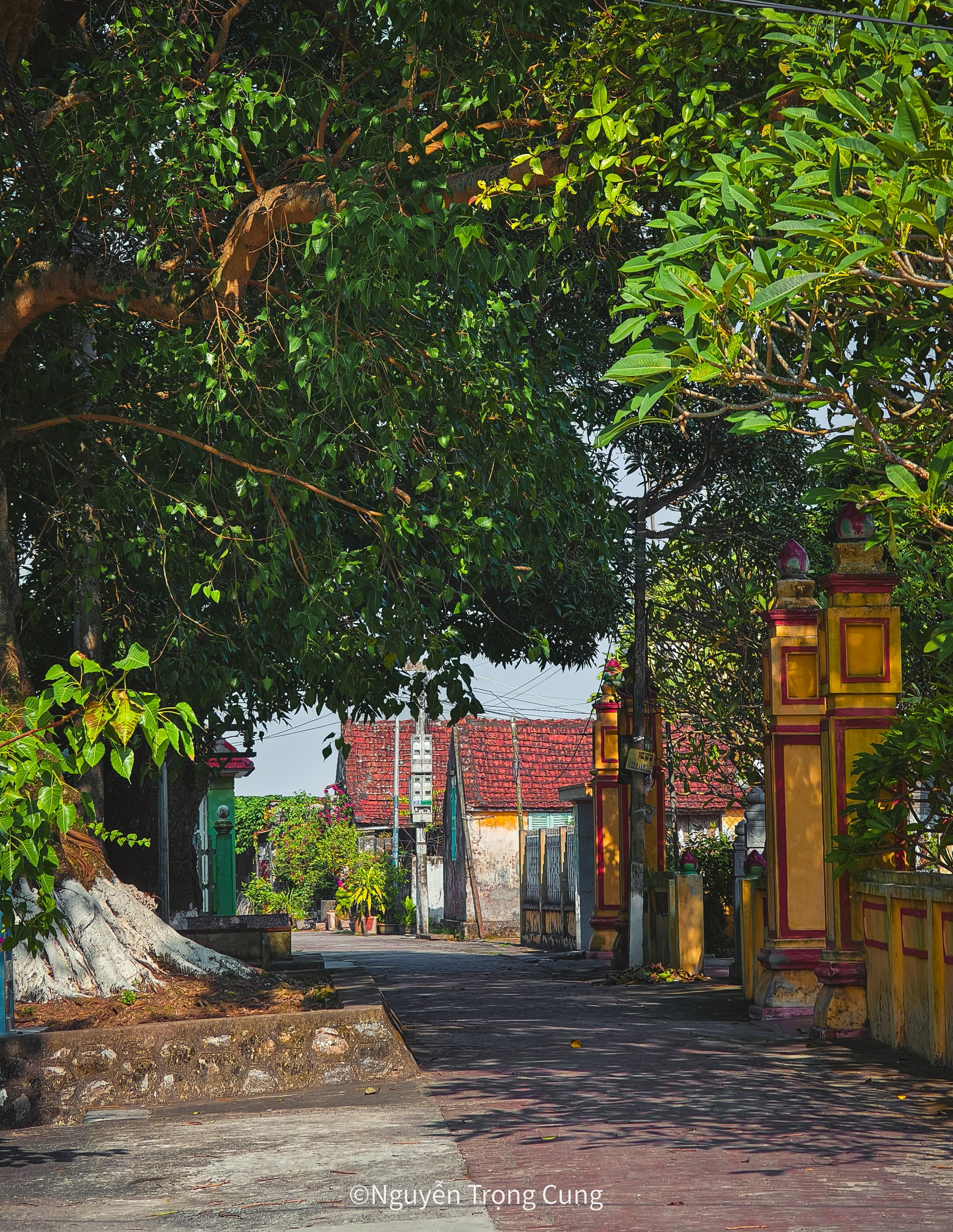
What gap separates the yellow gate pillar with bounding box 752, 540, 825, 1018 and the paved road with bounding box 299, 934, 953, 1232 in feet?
1.59

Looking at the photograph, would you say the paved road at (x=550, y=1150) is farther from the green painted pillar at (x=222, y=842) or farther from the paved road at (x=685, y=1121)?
the green painted pillar at (x=222, y=842)

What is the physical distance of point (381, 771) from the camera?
4447 cm

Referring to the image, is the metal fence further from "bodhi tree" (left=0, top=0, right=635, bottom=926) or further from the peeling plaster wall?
the peeling plaster wall

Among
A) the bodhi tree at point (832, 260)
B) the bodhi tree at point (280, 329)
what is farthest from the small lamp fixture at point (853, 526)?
the bodhi tree at point (832, 260)

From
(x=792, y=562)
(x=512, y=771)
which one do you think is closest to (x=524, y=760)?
(x=512, y=771)

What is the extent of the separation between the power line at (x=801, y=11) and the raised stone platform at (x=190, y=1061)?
19.0 feet

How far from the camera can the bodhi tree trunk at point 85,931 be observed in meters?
9.34

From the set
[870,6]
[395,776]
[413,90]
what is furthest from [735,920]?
[395,776]

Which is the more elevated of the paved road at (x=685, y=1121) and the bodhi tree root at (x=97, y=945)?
the bodhi tree root at (x=97, y=945)

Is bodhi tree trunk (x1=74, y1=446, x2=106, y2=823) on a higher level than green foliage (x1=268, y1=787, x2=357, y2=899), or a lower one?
higher

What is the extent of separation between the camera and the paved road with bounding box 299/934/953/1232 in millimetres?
4938

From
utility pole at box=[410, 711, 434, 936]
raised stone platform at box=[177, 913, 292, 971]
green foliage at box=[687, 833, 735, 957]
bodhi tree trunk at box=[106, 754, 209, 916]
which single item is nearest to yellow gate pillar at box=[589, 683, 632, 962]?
green foliage at box=[687, 833, 735, 957]

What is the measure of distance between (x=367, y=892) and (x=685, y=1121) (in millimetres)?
32465

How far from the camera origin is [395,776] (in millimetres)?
37812
